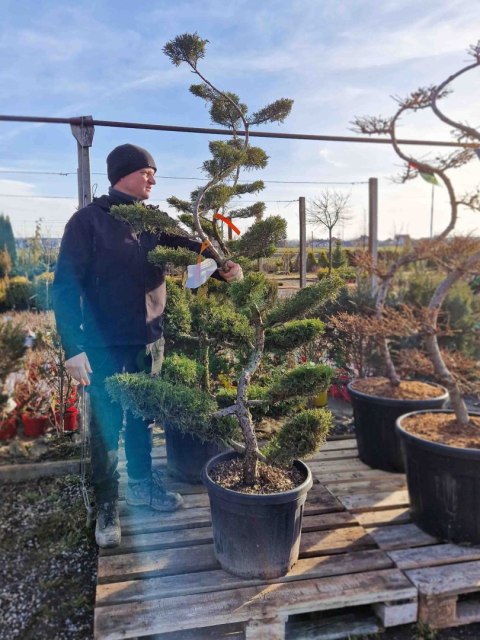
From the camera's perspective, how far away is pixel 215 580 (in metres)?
1.68

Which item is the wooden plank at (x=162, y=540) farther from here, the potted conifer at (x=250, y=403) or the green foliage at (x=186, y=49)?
the green foliage at (x=186, y=49)

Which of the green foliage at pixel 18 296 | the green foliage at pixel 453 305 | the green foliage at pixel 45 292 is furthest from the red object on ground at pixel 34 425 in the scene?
the green foliage at pixel 18 296

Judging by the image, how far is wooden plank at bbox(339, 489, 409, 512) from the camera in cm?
220

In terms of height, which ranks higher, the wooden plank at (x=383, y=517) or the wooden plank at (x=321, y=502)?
the wooden plank at (x=321, y=502)

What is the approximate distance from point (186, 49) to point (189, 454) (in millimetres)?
1786

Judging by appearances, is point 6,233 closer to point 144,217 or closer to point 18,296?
point 18,296

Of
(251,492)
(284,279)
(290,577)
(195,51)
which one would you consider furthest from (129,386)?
(284,279)

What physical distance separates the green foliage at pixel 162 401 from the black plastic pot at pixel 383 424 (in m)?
1.20

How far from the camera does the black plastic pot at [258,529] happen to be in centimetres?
163

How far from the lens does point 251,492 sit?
1696 millimetres

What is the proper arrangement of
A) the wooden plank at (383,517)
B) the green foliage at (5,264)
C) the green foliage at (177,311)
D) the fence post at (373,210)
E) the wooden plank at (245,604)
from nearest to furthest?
the wooden plank at (245,604)
the wooden plank at (383,517)
the green foliage at (177,311)
the fence post at (373,210)
the green foliage at (5,264)

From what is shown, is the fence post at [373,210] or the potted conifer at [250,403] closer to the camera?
the potted conifer at [250,403]

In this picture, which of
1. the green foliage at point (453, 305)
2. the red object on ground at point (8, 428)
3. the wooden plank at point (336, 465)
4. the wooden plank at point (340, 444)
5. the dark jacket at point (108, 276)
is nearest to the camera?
the dark jacket at point (108, 276)

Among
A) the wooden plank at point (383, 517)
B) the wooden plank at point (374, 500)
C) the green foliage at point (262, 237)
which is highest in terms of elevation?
the green foliage at point (262, 237)
